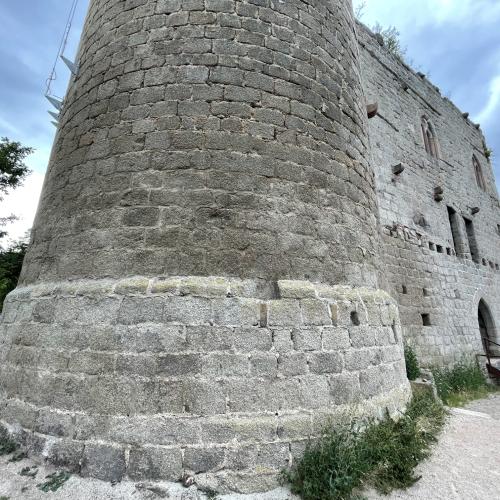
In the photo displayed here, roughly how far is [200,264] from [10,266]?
1547 centimetres

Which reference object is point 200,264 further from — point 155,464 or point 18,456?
point 18,456

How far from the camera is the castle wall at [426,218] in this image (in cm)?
723

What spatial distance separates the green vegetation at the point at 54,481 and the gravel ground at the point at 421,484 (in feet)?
0.11

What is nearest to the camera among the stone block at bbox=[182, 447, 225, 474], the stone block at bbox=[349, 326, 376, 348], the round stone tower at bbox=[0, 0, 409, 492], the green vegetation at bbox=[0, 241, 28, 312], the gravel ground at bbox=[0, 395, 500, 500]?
the gravel ground at bbox=[0, 395, 500, 500]

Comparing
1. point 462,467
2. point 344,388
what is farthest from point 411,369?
point 344,388

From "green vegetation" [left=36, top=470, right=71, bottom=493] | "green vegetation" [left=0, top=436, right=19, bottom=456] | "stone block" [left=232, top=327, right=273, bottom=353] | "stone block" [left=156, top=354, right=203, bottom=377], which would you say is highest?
"stone block" [left=232, top=327, right=273, bottom=353]

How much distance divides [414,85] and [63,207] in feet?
36.0

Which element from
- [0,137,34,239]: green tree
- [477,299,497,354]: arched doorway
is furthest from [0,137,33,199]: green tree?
[477,299,497,354]: arched doorway

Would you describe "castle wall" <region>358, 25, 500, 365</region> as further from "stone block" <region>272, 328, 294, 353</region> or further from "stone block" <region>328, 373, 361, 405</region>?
"stone block" <region>272, 328, 294, 353</region>

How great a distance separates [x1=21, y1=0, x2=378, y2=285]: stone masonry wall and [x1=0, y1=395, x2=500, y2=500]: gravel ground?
153 cm

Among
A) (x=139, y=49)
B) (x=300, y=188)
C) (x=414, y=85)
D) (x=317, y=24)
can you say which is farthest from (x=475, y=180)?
(x=139, y=49)

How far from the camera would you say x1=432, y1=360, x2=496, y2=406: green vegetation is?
243 inches

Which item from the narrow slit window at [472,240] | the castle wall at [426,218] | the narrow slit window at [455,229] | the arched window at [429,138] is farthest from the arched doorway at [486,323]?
the arched window at [429,138]

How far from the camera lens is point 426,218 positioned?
8.52 m
